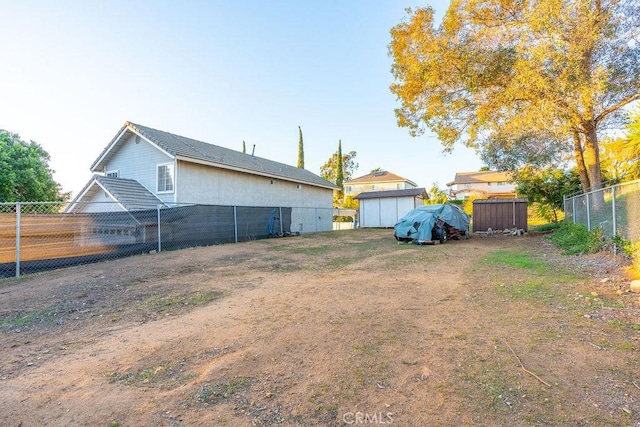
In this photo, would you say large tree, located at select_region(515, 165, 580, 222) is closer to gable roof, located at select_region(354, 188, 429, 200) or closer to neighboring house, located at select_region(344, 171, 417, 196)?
gable roof, located at select_region(354, 188, 429, 200)

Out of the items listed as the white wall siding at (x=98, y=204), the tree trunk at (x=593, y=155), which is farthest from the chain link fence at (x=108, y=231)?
the tree trunk at (x=593, y=155)

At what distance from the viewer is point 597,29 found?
762 centimetres

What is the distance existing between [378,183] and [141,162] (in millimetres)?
33483

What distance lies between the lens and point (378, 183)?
43.2 meters

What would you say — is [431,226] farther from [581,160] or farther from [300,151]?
[300,151]

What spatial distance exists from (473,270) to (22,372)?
23.2ft

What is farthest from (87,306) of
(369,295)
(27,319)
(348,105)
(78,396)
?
(348,105)

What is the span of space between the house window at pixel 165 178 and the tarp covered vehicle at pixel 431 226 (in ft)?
32.4

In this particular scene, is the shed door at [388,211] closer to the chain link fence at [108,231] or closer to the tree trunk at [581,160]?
the chain link fence at [108,231]

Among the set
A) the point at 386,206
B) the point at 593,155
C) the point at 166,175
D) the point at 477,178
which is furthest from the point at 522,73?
the point at 477,178

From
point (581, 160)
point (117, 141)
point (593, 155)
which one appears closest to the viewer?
point (593, 155)

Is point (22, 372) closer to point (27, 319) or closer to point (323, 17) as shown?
point (27, 319)

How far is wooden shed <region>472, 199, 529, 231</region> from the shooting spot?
650 inches

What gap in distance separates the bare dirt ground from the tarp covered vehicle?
21.3 feet
